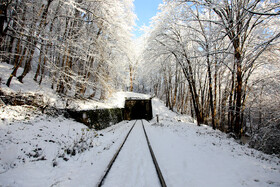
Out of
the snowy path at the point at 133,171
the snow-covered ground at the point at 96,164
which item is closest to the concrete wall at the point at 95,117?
the snow-covered ground at the point at 96,164

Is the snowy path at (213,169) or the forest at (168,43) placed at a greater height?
the forest at (168,43)

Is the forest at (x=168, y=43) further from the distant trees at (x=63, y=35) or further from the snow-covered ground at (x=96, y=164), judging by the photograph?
the snow-covered ground at (x=96, y=164)

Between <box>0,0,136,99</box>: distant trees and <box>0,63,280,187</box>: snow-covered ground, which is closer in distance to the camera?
<box>0,63,280,187</box>: snow-covered ground

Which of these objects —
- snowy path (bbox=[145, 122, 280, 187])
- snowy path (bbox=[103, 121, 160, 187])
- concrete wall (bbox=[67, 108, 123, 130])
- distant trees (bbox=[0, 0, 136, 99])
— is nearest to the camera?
snowy path (bbox=[103, 121, 160, 187])

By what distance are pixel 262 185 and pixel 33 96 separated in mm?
10379

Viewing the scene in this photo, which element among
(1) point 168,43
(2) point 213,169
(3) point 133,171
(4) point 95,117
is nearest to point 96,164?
(3) point 133,171

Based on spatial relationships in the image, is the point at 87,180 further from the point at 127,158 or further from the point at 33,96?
the point at 33,96

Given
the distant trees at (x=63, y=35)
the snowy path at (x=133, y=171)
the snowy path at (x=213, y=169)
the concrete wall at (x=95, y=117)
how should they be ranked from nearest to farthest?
the snowy path at (x=133, y=171) → the snowy path at (x=213, y=169) → the distant trees at (x=63, y=35) → the concrete wall at (x=95, y=117)

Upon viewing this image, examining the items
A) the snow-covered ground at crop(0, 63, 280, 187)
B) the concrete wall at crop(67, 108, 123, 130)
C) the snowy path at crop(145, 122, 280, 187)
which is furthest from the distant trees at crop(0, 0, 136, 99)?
the snowy path at crop(145, 122, 280, 187)

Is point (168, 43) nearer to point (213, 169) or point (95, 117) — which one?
point (95, 117)

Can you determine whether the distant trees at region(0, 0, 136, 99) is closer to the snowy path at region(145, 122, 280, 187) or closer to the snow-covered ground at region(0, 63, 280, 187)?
the snow-covered ground at region(0, 63, 280, 187)

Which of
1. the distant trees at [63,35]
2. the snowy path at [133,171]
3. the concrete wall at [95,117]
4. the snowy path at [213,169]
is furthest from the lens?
the concrete wall at [95,117]

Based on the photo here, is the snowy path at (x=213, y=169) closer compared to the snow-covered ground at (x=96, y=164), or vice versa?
the snow-covered ground at (x=96, y=164)

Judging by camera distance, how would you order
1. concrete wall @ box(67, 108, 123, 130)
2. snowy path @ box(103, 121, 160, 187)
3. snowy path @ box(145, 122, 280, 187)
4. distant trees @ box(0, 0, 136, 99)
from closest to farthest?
snowy path @ box(103, 121, 160, 187)
snowy path @ box(145, 122, 280, 187)
distant trees @ box(0, 0, 136, 99)
concrete wall @ box(67, 108, 123, 130)
